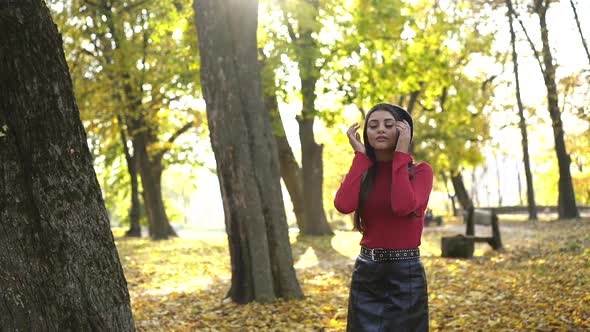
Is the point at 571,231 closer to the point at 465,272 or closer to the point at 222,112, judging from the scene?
the point at 465,272

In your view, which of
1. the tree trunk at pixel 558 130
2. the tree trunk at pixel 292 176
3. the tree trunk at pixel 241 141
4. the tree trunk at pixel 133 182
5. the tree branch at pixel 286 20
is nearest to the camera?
the tree trunk at pixel 241 141

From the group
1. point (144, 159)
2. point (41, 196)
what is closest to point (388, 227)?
point (41, 196)

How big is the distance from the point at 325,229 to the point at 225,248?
3.57m

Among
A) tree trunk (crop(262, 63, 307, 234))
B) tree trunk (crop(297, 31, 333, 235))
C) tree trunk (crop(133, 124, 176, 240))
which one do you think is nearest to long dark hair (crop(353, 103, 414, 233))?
tree trunk (crop(262, 63, 307, 234))

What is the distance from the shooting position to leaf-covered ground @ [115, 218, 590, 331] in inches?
→ 289

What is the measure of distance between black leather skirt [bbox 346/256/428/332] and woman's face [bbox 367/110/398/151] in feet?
2.31

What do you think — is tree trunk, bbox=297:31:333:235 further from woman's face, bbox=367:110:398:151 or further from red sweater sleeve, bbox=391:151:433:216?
red sweater sleeve, bbox=391:151:433:216

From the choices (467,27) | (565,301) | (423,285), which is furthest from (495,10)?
(423,285)

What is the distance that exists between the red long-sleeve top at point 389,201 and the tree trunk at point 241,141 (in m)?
4.64

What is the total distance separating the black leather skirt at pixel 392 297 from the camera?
140 inches

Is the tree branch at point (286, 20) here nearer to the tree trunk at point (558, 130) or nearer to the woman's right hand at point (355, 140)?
the tree trunk at point (558, 130)

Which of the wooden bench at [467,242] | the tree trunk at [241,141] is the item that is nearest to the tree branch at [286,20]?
the tree trunk at [241,141]

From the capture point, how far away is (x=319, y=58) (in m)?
15.9

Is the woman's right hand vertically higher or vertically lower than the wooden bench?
higher
